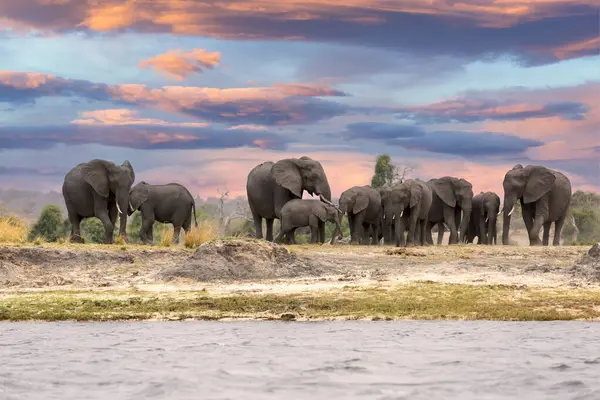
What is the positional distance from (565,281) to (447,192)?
22.9 meters

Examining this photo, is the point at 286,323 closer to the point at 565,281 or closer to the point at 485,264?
the point at 565,281

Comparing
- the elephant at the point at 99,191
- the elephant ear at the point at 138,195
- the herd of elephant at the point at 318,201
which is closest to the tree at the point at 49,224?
the herd of elephant at the point at 318,201

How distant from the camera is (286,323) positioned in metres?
13.7

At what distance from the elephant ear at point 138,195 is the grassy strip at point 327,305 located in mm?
18617

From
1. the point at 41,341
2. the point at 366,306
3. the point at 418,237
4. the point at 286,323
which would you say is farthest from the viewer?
the point at 418,237

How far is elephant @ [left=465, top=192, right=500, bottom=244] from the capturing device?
41.6m

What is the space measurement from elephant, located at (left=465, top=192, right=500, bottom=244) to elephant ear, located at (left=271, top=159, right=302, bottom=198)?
367 inches

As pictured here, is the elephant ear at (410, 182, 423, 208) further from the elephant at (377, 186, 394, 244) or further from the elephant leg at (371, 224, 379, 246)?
the elephant leg at (371, 224, 379, 246)

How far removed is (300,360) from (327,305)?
199 inches

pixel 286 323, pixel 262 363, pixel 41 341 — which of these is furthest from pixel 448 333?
pixel 41 341

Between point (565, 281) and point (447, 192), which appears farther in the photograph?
point (447, 192)

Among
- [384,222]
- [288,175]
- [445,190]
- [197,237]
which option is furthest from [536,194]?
[197,237]

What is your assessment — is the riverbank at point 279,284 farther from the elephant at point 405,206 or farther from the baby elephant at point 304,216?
the elephant at point 405,206

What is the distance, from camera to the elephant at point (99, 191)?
32.5m
